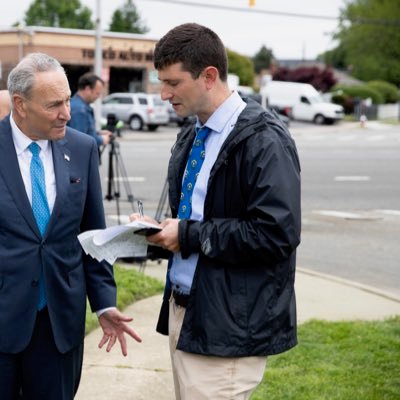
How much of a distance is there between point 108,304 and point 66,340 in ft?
0.85

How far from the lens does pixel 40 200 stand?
Result: 3248 millimetres

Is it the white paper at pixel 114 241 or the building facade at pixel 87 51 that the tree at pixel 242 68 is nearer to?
the building facade at pixel 87 51

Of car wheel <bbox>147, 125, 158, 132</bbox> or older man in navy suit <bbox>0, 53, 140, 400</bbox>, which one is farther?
car wheel <bbox>147, 125, 158, 132</bbox>

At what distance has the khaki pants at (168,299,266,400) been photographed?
3.04m

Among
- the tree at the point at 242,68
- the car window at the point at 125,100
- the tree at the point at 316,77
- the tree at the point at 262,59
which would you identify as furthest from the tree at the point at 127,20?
the car window at the point at 125,100

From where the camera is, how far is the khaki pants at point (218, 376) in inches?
120

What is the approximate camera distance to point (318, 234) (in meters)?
11.5

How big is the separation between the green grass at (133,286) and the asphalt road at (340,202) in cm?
230

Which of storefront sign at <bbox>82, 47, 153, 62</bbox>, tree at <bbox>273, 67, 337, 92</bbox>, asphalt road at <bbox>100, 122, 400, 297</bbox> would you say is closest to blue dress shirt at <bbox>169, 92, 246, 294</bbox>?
asphalt road at <bbox>100, 122, 400, 297</bbox>

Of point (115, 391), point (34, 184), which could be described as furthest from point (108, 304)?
point (115, 391)

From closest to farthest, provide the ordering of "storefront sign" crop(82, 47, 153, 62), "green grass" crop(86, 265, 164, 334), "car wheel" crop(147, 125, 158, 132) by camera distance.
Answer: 1. "green grass" crop(86, 265, 164, 334)
2. "car wheel" crop(147, 125, 158, 132)
3. "storefront sign" crop(82, 47, 153, 62)

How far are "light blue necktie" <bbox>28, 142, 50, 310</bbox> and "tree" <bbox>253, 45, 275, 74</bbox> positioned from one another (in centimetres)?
10753

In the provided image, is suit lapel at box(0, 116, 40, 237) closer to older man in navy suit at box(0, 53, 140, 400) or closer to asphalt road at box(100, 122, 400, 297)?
older man in navy suit at box(0, 53, 140, 400)

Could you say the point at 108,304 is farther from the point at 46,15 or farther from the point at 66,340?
the point at 46,15
